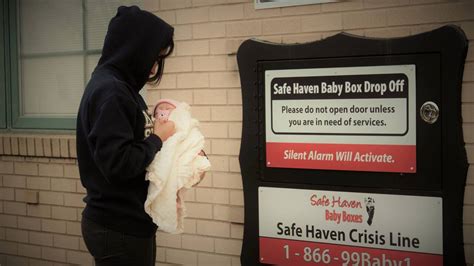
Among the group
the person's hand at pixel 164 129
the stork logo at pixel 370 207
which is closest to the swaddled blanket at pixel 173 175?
the person's hand at pixel 164 129

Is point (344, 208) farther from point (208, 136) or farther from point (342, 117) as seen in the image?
point (208, 136)

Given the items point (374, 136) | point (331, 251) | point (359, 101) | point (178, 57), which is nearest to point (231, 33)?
point (178, 57)

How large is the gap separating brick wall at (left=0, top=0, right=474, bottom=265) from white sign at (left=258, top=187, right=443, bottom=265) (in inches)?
8.2

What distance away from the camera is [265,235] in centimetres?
302

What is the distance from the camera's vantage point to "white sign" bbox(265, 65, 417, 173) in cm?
263

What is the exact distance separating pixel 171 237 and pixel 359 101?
1683 millimetres

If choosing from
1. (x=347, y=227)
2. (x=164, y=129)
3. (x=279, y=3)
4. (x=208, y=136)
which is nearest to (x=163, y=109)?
(x=164, y=129)

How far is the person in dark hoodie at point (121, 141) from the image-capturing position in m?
1.75

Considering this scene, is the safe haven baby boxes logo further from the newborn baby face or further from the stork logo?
the newborn baby face

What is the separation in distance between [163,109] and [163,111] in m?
0.02

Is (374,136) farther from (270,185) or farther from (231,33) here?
(231,33)

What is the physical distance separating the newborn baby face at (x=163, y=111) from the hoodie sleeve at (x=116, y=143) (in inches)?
10.0

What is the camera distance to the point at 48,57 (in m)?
3.97

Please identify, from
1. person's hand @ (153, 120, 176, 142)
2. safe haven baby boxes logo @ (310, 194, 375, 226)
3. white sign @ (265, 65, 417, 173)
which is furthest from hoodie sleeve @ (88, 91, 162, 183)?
safe haven baby boxes logo @ (310, 194, 375, 226)
